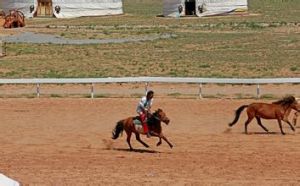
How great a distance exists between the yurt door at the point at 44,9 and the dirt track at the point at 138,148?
1918 inches

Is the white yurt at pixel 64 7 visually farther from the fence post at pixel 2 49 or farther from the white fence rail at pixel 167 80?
the white fence rail at pixel 167 80

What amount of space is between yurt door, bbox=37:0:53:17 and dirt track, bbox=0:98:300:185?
48.7m

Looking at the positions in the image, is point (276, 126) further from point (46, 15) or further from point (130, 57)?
point (46, 15)

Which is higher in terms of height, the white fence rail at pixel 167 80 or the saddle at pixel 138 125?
the saddle at pixel 138 125

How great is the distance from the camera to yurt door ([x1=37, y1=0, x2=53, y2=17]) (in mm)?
76875

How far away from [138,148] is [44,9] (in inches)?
2284

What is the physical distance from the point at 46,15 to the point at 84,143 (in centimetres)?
5662

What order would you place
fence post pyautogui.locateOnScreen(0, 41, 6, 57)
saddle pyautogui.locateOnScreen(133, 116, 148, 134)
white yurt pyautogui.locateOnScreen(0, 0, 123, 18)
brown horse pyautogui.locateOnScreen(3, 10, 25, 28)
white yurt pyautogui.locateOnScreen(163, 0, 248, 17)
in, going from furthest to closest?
white yurt pyautogui.locateOnScreen(163, 0, 248, 17) → white yurt pyautogui.locateOnScreen(0, 0, 123, 18) → brown horse pyautogui.locateOnScreen(3, 10, 25, 28) → fence post pyautogui.locateOnScreen(0, 41, 6, 57) → saddle pyautogui.locateOnScreen(133, 116, 148, 134)

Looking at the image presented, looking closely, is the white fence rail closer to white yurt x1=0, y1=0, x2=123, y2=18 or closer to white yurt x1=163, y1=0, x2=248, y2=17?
white yurt x1=0, y1=0, x2=123, y2=18

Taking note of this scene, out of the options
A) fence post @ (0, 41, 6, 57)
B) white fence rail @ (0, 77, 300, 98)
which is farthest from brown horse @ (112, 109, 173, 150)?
fence post @ (0, 41, 6, 57)

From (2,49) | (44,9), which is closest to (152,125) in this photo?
(2,49)

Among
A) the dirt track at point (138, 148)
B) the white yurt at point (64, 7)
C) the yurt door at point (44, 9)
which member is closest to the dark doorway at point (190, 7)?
the white yurt at point (64, 7)

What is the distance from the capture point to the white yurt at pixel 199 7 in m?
74.3

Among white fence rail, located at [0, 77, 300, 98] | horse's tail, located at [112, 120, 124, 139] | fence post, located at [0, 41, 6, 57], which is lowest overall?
fence post, located at [0, 41, 6, 57]
